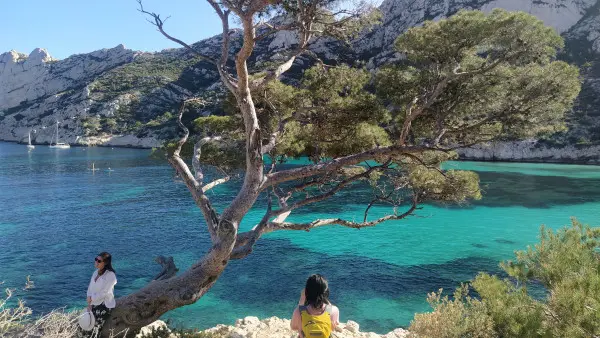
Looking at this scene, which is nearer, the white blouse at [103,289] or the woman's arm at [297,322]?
the woman's arm at [297,322]

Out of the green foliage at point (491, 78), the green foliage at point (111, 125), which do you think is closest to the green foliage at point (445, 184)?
the green foliage at point (491, 78)

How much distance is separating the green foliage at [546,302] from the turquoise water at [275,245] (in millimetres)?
5699

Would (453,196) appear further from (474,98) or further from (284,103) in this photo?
(284,103)

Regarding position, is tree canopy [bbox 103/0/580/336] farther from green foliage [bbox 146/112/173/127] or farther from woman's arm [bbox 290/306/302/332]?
green foliage [bbox 146/112/173/127]

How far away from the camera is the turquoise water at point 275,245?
12281mm

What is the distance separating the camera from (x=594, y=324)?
11.1ft

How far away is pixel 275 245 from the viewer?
60.5 feet

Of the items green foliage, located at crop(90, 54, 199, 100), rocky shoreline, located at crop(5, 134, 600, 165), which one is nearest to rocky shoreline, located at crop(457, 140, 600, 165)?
rocky shoreline, located at crop(5, 134, 600, 165)

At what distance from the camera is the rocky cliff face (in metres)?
62.3

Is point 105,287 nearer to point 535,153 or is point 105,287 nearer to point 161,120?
point 535,153

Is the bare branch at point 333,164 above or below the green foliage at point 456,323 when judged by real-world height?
above

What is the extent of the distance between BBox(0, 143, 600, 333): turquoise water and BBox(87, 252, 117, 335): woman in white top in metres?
6.10

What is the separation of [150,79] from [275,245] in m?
96.3

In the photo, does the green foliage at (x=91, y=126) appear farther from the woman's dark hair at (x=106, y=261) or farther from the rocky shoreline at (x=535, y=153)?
the woman's dark hair at (x=106, y=261)
